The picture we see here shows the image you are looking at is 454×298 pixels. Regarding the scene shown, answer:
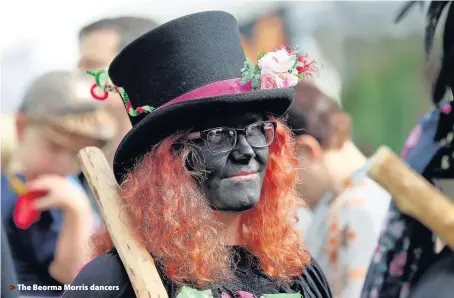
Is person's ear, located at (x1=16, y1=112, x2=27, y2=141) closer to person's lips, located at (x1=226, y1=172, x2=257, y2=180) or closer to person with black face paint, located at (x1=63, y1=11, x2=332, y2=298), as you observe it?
person with black face paint, located at (x1=63, y1=11, x2=332, y2=298)

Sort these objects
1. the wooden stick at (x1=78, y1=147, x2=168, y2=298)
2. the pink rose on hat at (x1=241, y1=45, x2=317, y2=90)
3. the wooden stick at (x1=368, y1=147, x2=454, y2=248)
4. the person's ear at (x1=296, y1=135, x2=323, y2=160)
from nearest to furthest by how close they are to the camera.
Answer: the wooden stick at (x1=78, y1=147, x2=168, y2=298), the pink rose on hat at (x1=241, y1=45, x2=317, y2=90), the wooden stick at (x1=368, y1=147, x2=454, y2=248), the person's ear at (x1=296, y1=135, x2=323, y2=160)

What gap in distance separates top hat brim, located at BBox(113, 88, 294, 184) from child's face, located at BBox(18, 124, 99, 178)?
1.13m

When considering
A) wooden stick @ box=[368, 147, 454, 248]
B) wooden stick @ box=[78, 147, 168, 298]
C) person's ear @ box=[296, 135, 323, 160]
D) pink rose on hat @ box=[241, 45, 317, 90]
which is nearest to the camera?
wooden stick @ box=[78, 147, 168, 298]

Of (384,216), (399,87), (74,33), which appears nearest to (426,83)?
(399,87)

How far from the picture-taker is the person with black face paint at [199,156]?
1.70 meters

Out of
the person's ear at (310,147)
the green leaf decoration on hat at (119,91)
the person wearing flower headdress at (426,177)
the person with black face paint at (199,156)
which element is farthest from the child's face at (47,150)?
the person wearing flower headdress at (426,177)

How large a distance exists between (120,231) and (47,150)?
1273 millimetres

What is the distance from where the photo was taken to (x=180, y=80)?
175 cm

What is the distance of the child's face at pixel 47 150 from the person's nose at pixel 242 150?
1.28m

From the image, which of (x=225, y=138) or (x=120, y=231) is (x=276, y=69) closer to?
(x=225, y=138)

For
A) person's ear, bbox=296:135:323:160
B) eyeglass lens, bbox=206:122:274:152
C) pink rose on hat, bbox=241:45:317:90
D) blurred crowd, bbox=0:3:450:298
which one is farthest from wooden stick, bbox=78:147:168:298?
person's ear, bbox=296:135:323:160

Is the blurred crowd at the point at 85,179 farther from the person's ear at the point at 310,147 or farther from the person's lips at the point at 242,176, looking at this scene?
the person's lips at the point at 242,176

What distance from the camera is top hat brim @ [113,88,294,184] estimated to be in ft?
5.44

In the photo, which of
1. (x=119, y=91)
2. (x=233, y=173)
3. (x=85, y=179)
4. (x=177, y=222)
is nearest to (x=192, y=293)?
(x=177, y=222)
